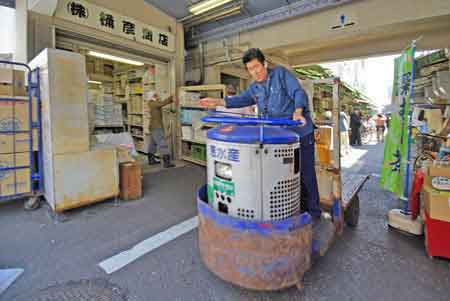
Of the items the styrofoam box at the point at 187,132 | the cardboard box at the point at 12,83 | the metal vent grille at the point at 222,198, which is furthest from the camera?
the styrofoam box at the point at 187,132

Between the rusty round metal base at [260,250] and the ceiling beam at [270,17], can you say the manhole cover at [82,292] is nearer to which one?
the rusty round metal base at [260,250]

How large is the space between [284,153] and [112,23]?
4.37 meters

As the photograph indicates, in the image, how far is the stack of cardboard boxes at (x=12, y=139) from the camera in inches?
103

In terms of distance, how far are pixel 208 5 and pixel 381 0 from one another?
287 cm

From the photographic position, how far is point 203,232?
152cm

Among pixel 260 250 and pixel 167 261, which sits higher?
pixel 260 250

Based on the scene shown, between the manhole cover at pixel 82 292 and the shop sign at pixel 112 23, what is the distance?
380 cm

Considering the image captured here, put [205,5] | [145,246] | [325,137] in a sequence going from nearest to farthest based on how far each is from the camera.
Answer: [145,246], [325,137], [205,5]

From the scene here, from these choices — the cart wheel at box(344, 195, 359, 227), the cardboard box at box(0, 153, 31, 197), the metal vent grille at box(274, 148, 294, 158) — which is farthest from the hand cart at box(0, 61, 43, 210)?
the cart wheel at box(344, 195, 359, 227)

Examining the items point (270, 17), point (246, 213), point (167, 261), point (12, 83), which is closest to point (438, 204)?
point (246, 213)

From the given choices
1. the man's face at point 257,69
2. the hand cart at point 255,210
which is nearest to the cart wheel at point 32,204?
the hand cart at point 255,210

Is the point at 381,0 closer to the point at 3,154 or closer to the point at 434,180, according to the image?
the point at 434,180

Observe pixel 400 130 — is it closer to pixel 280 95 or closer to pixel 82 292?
pixel 280 95

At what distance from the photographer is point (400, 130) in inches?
97.2
